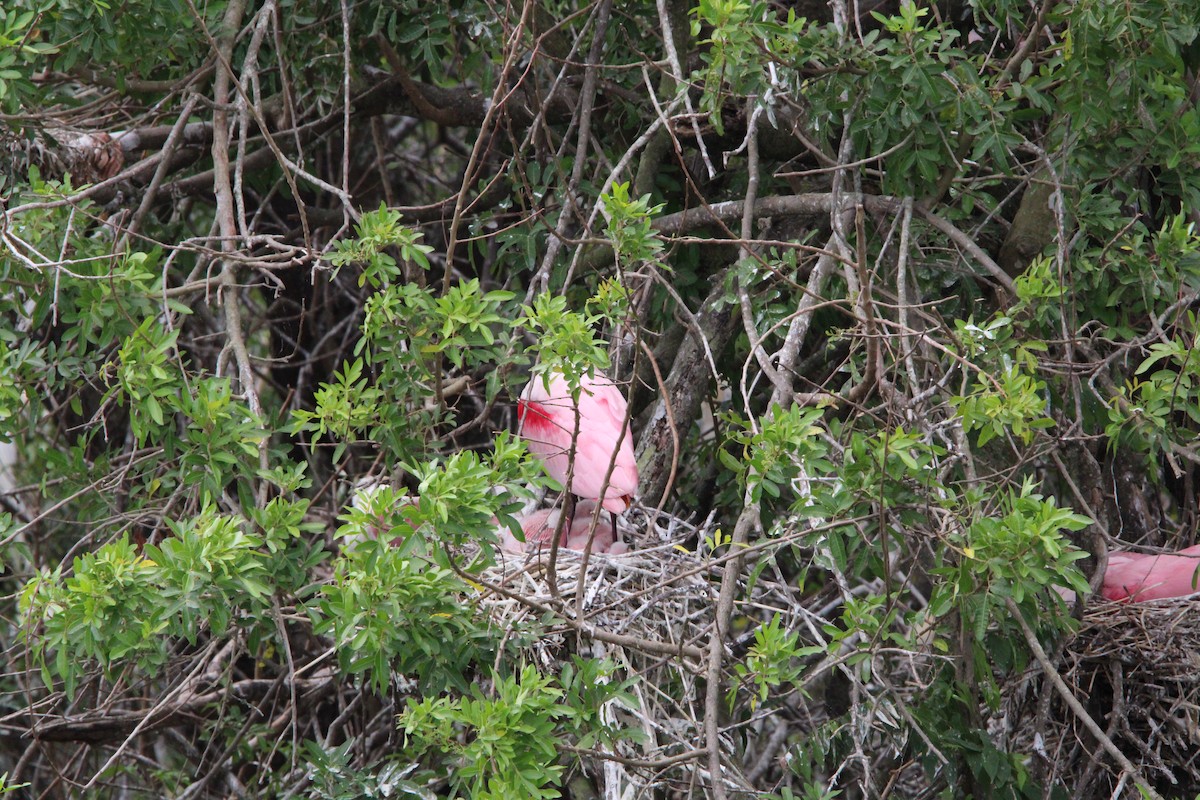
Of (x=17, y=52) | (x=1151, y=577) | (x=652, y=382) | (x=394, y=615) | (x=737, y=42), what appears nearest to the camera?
(x=394, y=615)

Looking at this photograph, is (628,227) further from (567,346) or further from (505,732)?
(505,732)

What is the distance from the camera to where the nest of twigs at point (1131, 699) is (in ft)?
9.51

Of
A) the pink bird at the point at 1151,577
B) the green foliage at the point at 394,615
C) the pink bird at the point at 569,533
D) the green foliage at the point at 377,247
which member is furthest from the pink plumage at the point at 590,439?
the pink bird at the point at 1151,577

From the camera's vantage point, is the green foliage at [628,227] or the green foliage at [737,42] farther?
the green foliage at [737,42]

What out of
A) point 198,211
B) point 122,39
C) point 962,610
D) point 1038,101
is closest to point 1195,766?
point 962,610

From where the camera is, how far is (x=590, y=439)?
304cm

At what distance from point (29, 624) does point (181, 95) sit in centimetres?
174

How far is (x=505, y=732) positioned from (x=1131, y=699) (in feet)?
5.44

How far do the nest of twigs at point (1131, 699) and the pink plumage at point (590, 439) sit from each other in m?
1.04

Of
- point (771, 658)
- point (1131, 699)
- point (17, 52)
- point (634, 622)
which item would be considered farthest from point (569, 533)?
point (17, 52)

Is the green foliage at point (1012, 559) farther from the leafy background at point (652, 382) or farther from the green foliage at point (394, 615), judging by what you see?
the green foliage at point (394, 615)

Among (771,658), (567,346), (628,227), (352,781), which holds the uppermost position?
(628,227)

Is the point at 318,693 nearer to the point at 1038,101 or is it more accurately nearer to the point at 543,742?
the point at 543,742

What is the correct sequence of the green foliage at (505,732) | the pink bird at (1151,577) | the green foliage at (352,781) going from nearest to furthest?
1. the green foliage at (505,732)
2. the green foliage at (352,781)
3. the pink bird at (1151,577)
